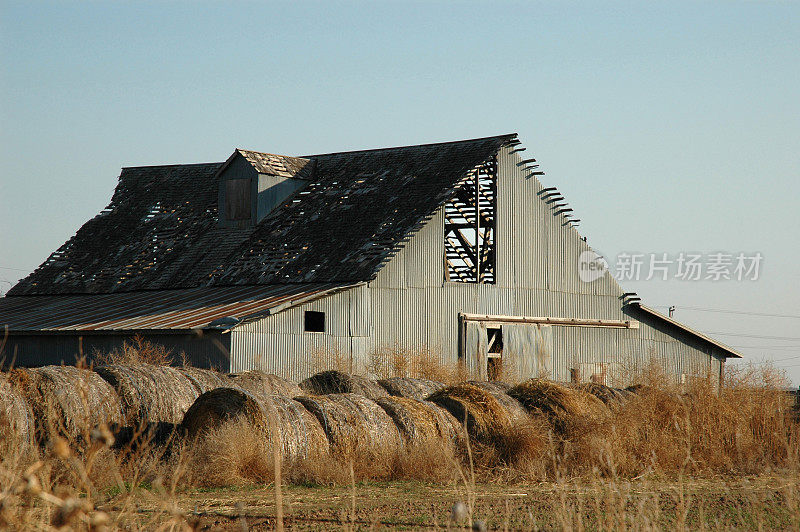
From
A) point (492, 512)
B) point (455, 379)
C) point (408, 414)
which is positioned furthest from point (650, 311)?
point (492, 512)

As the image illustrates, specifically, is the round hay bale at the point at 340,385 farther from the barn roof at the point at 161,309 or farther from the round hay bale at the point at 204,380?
the barn roof at the point at 161,309

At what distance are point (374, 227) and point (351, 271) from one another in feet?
8.24

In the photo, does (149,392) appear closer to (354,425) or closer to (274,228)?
(354,425)

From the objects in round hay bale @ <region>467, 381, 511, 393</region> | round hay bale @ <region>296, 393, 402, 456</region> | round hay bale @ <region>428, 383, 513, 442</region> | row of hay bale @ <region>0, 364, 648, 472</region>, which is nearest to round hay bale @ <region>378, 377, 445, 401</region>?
row of hay bale @ <region>0, 364, 648, 472</region>

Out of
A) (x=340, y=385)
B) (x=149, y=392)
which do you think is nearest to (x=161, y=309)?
(x=340, y=385)

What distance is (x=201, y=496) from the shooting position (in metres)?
12.3

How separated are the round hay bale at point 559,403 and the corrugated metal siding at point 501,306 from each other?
329 inches

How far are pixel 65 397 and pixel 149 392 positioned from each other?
63.6 inches

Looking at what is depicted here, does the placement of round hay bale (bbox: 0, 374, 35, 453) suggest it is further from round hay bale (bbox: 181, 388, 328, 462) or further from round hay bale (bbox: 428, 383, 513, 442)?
round hay bale (bbox: 428, 383, 513, 442)

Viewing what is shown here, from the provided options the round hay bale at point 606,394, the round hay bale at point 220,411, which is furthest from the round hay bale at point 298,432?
the round hay bale at point 606,394

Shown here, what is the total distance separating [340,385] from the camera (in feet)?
60.3

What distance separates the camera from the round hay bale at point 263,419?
13.7 metres

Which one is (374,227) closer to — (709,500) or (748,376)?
(748,376)

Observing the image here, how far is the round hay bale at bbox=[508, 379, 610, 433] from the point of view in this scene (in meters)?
16.2
